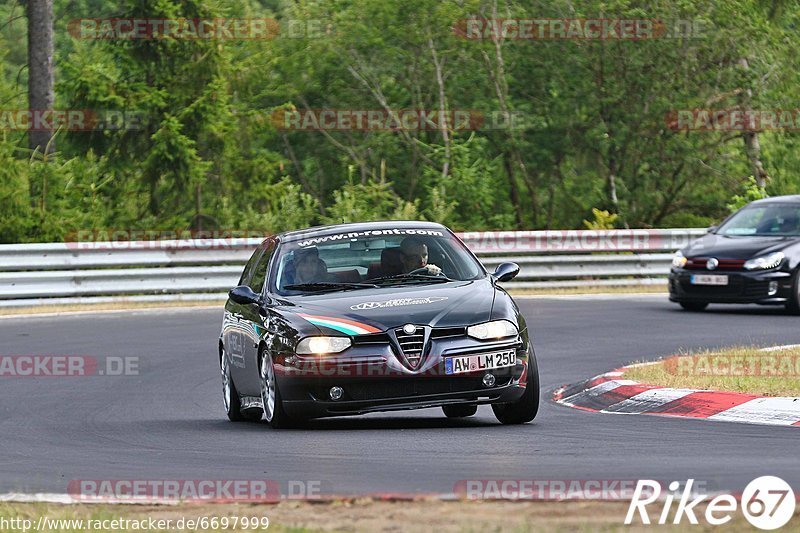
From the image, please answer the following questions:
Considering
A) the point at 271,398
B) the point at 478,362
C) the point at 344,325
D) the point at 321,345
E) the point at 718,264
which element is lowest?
the point at 271,398

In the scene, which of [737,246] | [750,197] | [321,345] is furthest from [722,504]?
[750,197]

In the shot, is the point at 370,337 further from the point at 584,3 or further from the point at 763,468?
the point at 584,3

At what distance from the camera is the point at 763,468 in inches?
312

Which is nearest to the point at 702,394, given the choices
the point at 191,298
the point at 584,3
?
the point at 191,298

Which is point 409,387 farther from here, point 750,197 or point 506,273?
point 750,197

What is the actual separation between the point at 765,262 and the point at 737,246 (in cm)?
61

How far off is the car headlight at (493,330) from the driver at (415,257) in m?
1.11

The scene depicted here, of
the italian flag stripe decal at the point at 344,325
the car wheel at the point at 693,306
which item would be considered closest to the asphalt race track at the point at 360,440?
the italian flag stripe decal at the point at 344,325

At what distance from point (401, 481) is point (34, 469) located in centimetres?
243

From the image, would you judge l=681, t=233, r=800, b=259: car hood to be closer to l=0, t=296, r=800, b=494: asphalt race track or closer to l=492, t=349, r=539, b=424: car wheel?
l=0, t=296, r=800, b=494: asphalt race track

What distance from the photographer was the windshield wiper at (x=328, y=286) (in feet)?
37.1

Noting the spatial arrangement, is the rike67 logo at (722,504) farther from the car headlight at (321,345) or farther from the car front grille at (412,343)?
the car headlight at (321,345)

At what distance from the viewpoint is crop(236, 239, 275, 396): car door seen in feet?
37.6

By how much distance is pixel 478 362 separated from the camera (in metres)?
10.5
